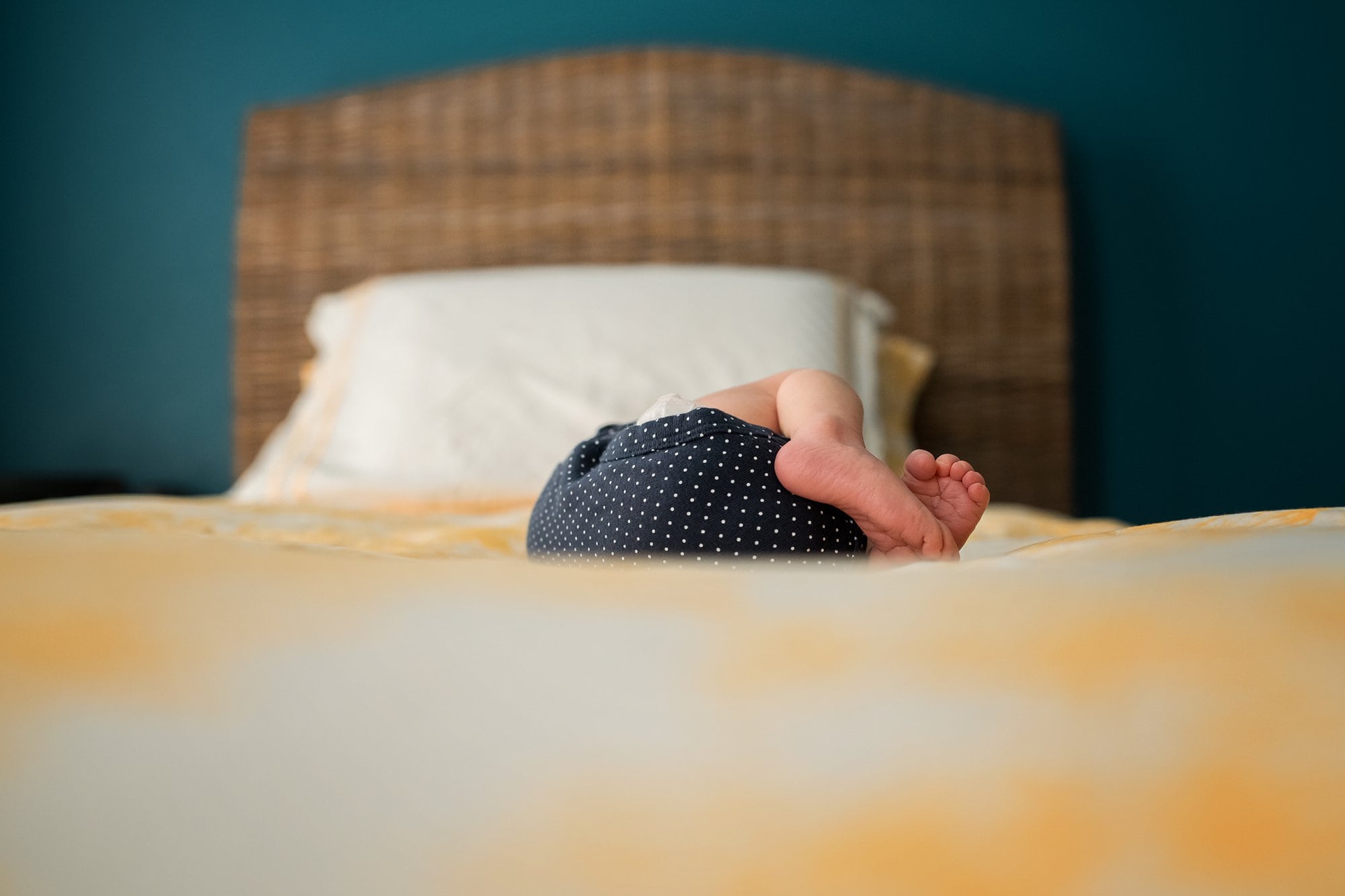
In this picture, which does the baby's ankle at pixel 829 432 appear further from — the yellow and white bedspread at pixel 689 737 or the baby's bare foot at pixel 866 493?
the yellow and white bedspread at pixel 689 737

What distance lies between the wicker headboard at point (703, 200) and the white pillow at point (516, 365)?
9.7 inches

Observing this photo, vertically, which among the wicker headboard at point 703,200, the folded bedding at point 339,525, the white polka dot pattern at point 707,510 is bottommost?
the folded bedding at point 339,525

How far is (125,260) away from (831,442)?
186 centimetres

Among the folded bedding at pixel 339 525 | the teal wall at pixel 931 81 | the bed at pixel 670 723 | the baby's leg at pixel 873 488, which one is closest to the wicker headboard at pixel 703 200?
the teal wall at pixel 931 81

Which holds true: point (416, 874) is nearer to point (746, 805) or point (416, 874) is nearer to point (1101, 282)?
point (746, 805)

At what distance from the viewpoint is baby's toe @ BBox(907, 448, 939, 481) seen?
0.69 metres

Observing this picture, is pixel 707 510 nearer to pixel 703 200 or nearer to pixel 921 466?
pixel 921 466

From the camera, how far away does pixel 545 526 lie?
2.56 feet

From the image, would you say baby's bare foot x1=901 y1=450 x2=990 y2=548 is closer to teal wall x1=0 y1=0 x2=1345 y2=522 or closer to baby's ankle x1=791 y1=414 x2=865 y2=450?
baby's ankle x1=791 y1=414 x2=865 y2=450

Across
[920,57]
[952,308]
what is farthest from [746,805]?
[920,57]

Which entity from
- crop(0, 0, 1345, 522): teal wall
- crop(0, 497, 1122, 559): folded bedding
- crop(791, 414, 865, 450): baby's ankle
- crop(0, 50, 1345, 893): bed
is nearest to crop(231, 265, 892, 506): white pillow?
crop(0, 497, 1122, 559): folded bedding

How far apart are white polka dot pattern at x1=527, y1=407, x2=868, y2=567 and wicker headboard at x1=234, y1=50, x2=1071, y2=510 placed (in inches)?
51.0

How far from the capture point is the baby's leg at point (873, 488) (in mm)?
634

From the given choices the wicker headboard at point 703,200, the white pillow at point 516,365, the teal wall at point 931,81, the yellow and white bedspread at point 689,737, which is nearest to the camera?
the yellow and white bedspread at point 689,737
